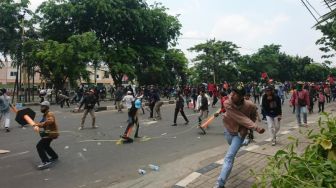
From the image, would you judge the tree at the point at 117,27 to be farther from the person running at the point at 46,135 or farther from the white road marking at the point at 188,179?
the white road marking at the point at 188,179

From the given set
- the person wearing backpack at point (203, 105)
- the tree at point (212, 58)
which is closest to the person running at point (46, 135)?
the person wearing backpack at point (203, 105)

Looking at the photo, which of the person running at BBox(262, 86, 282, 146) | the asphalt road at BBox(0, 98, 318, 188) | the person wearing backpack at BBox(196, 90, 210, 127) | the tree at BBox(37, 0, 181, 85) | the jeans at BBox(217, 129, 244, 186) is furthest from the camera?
the tree at BBox(37, 0, 181, 85)

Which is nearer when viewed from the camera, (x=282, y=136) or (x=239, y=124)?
(x=239, y=124)

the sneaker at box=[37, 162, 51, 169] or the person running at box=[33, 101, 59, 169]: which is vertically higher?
the person running at box=[33, 101, 59, 169]

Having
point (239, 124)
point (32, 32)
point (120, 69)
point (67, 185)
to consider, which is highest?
point (32, 32)

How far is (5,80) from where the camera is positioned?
7212 centimetres

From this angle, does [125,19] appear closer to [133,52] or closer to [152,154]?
[133,52]

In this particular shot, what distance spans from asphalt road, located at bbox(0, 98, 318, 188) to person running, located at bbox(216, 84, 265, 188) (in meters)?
2.33

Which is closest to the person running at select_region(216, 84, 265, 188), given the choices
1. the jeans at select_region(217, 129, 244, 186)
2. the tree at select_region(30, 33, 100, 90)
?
the jeans at select_region(217, 129, 244, 186)

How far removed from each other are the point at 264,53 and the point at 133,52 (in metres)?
43.6

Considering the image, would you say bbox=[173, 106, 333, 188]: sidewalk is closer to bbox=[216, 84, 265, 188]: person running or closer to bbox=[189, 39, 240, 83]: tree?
bbox=[216, 84, 265, 188]: person running

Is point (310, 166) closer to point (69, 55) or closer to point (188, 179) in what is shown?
point (188, 179)

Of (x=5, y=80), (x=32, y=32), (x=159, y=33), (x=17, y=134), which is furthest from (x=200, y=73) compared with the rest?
(x=17, y=134)

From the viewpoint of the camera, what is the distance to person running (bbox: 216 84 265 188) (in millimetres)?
5961
